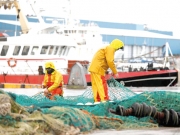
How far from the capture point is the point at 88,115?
779 centimetres

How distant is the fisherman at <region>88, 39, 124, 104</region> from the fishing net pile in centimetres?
28

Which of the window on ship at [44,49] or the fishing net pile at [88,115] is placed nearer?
the fishing net pile at [88,115]

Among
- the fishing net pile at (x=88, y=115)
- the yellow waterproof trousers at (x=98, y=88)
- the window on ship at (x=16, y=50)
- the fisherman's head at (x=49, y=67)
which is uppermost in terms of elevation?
the window on ship at (x=16, y=50)

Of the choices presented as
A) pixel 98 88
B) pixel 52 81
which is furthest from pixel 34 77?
pixel 98 88

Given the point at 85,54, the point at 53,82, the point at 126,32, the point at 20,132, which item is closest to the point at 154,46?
the point at 126,32

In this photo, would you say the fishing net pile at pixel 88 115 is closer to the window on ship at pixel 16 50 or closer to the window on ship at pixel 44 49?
the window on ship at pixel 44 49

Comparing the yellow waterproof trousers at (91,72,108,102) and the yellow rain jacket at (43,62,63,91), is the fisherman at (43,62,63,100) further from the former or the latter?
the yellow waterproof trousers at (91,72,108,102)

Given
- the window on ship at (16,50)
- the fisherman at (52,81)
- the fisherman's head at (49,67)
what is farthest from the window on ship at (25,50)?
the fisherman's head at (49,67)

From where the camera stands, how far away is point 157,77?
2988 centimetres

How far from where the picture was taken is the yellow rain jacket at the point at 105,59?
9.77 metres

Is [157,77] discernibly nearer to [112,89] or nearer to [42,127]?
Result: [112,89]

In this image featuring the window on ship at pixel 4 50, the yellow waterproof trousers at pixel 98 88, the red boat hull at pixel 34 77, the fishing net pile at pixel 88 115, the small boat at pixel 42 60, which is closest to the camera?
the fishing net pile at pixel 88 115

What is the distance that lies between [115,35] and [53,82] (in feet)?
203

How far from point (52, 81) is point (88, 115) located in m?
3.47
